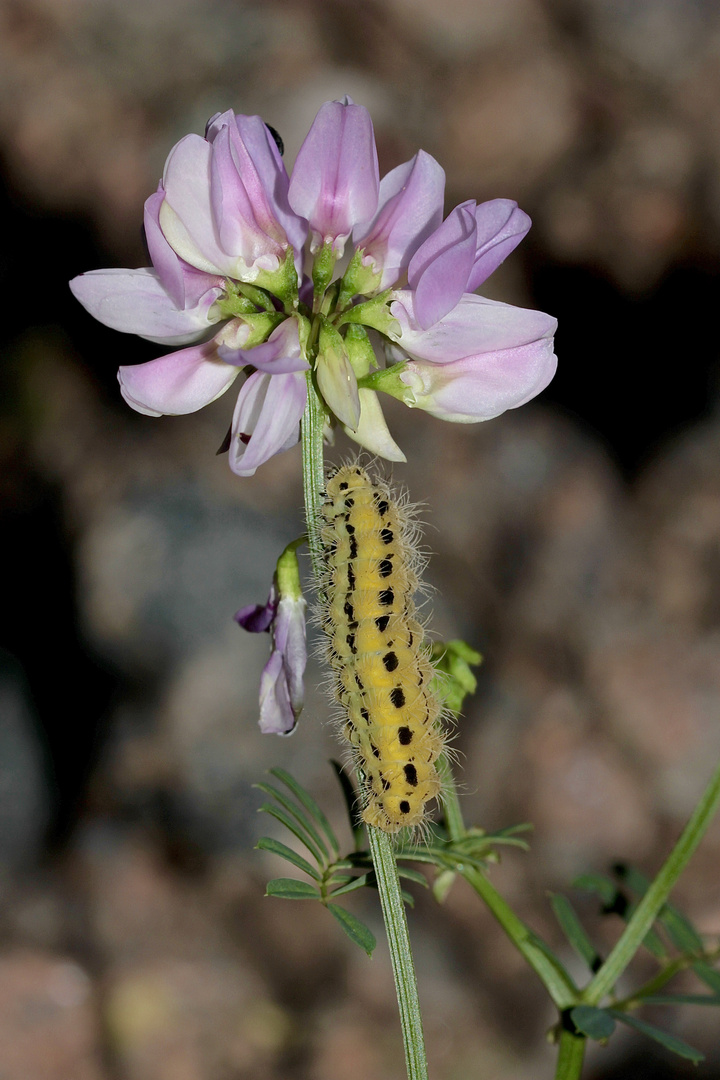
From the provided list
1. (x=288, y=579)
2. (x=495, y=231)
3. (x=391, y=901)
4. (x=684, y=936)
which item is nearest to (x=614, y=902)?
(x=684, y=936)

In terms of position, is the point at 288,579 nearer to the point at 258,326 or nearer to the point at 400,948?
the point at 258,326

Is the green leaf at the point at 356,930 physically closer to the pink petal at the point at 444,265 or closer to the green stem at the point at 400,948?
the green stem at the point at 400,948

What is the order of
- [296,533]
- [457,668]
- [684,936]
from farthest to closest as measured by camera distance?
[296,533] → [684,936] → [457,668]

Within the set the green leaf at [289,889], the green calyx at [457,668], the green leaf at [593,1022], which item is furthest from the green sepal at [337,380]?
the green leaf at [593,1022]

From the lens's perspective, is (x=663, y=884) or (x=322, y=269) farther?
(x=663, y=884)

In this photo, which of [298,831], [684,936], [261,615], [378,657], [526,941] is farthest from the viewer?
[684,936]

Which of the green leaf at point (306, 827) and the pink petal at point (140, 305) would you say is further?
the green leaf at point (306, 827)

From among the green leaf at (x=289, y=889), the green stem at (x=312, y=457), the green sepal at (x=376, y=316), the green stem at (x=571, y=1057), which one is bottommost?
the green stem at (x=571, y=1057)
